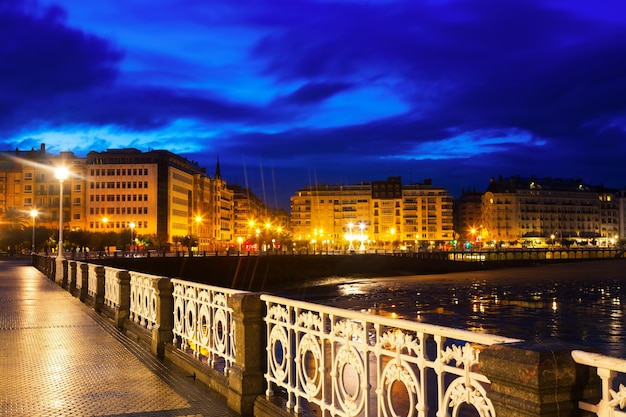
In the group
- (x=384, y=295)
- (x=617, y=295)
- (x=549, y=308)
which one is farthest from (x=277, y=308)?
(x=617, y=295)

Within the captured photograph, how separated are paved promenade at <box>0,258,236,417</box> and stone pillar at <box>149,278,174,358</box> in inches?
9.8

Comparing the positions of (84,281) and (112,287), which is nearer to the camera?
(112,287)

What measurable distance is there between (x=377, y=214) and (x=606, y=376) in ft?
587

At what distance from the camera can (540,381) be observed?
137 inches

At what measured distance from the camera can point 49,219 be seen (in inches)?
4966

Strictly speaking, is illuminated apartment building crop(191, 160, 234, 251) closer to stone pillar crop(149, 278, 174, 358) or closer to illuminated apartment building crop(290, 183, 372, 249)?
illuminated apartment building crop(290, 183, 372, 249)

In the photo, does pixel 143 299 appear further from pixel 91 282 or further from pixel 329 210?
pixel 329 210

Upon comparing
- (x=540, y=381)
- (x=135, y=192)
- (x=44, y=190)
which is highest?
(x=44, y=190)

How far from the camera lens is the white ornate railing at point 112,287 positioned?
15.7 m

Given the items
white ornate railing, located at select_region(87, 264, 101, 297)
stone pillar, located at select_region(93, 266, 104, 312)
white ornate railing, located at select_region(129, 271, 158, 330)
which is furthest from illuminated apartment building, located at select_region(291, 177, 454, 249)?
white ornate railing, located at select_region(129, 271, 158, 330)

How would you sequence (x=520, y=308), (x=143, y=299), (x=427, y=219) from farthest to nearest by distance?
(x=427, y=219), (x=520, y=308), (x=143, y=299)

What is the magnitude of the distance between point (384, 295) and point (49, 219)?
9305 centimetres

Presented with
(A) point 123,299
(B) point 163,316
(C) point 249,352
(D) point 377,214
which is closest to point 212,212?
(D) point 377,214

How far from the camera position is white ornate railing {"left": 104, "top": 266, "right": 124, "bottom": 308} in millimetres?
15655
